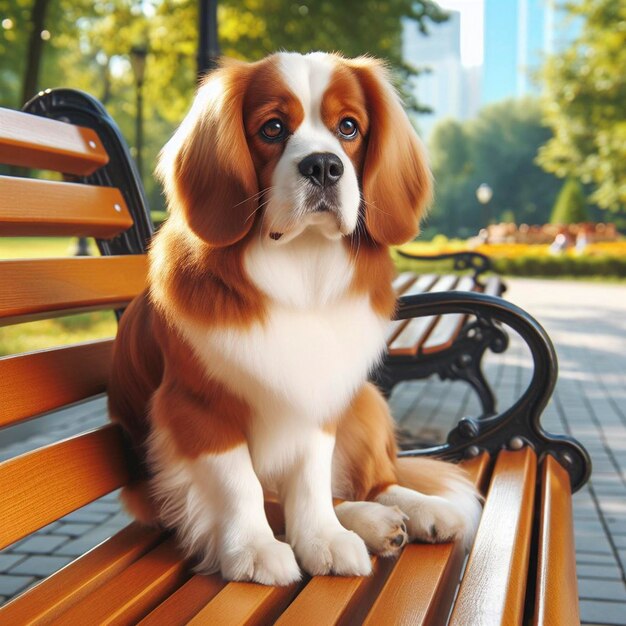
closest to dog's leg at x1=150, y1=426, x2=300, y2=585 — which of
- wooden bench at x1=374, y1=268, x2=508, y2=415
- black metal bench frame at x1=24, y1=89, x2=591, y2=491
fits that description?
black metal bench frame at x1=24, y1=89, x2=591, y2=491

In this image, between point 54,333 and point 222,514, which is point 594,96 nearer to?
point 54,333

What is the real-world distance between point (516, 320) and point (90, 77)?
3889 cm

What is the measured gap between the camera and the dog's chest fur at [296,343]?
1796 millimetres

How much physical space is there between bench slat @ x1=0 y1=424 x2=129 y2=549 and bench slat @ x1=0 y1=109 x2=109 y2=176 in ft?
2.42

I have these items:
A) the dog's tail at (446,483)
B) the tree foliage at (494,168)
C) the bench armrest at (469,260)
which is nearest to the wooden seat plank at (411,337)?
the dog's tail at (446,483)

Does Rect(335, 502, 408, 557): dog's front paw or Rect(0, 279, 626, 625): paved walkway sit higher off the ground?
Rect(335, 502, 408, 557): dog's front paw

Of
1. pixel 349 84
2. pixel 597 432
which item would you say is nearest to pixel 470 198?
pixel 597 432

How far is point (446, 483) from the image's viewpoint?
7.36 ft

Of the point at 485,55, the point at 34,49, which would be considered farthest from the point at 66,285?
the point at 485,55

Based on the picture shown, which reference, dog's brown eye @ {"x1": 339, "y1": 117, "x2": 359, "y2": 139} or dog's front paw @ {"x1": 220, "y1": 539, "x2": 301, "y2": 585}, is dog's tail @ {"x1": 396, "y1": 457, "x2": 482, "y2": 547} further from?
dog's brown eye @ {"x1": 339, "y1": 117, "x2": 359, "y2": 139}

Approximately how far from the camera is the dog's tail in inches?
82.4

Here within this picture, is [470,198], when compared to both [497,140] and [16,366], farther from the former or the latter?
[16,366]

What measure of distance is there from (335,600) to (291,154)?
0.90 meters

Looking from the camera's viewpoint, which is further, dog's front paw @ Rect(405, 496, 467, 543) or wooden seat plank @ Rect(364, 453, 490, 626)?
dog's front paw @ Rect(405, 496, 467, 543)
